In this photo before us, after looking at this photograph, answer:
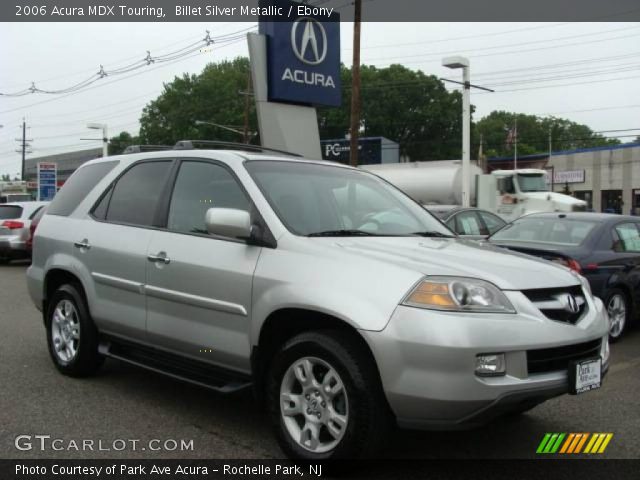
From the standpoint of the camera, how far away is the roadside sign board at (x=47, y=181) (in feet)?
101

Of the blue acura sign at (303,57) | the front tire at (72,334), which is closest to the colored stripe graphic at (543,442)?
the front tire at (72,334)

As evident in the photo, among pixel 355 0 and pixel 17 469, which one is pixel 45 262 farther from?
pixel 355 0

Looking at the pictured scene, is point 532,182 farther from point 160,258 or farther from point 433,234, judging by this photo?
point 160,258

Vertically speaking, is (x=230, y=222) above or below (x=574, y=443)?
above

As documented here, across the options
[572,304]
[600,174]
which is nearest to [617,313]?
[572,304]

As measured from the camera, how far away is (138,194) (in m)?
4.86

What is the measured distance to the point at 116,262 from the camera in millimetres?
4660

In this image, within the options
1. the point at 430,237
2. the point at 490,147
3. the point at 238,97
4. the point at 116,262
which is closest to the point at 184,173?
the point at 116,262

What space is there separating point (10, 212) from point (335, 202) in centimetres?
1366

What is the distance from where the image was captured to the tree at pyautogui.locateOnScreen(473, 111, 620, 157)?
85938 millimetres

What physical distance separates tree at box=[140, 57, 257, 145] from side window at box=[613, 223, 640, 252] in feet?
169

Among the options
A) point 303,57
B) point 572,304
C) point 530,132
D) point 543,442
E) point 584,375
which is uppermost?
point 530,132

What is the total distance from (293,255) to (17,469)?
1.90 metres

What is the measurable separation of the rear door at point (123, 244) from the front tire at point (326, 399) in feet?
4.55
